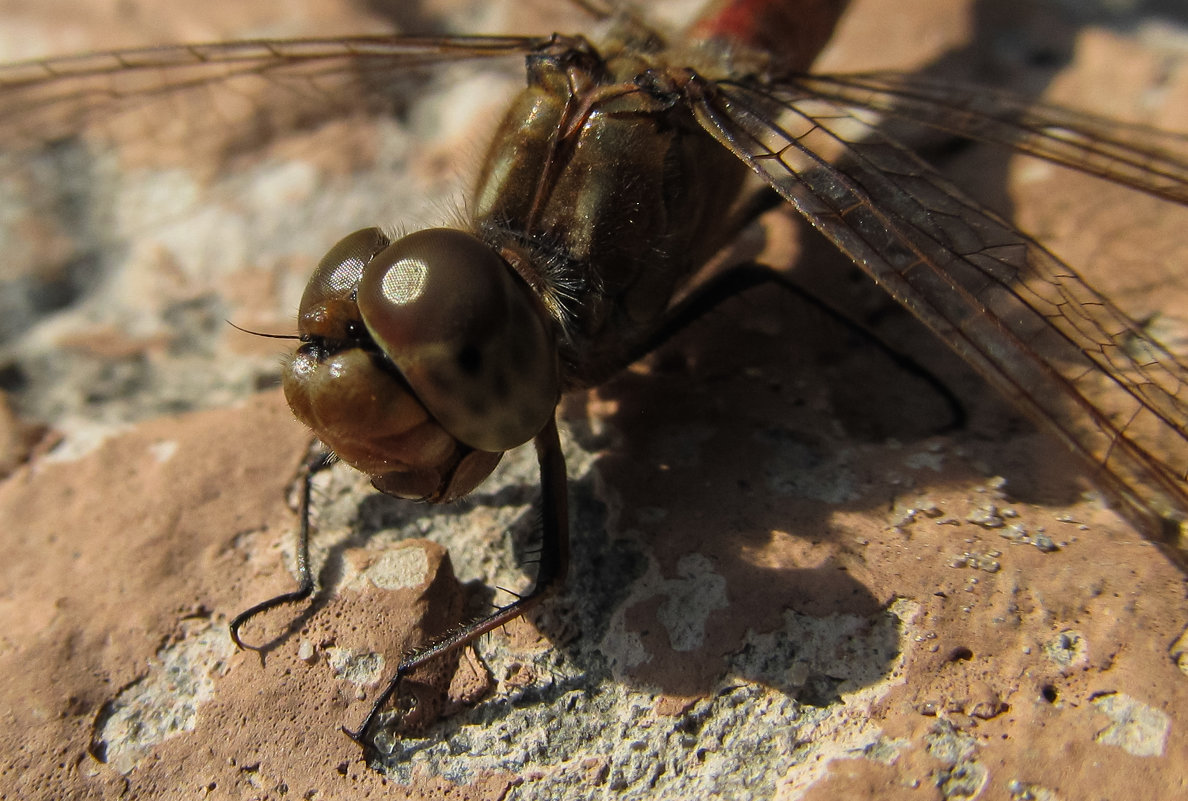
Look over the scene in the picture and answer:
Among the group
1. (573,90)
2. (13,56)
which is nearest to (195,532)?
(573,90)

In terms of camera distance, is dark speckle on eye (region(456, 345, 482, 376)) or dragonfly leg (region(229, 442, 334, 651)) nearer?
dark speckle on eye (region(456, 345, 482, 376))

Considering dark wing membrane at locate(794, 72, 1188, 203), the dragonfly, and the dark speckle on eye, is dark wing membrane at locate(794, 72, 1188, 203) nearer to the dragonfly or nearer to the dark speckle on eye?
the dragonfly

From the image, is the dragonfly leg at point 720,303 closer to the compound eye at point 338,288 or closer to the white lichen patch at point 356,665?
the compound eye at point 338,288

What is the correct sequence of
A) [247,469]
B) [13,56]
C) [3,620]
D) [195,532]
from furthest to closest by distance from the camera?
Result: [13,56] < [247,469] < [195,532] < [3,620]

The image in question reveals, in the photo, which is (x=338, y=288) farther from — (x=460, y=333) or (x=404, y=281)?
(x=460, y=333)

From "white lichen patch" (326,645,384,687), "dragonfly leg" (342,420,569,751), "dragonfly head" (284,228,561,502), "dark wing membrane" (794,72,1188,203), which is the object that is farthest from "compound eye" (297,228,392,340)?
"dark wing membrane" (794,72,1188,203)

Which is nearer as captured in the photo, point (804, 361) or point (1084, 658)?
point (1084, 658)

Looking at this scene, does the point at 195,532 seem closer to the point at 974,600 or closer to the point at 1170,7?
the point at 974,600
